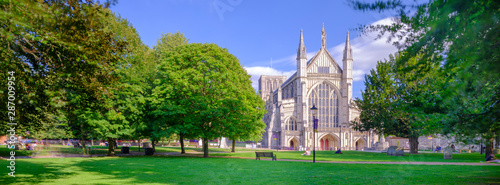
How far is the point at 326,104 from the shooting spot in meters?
75.1

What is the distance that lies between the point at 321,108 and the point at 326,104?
1.43 meters

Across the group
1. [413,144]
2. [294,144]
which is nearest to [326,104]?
[294,144]

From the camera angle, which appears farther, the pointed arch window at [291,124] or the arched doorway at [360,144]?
the pointed arch window at [291,124]

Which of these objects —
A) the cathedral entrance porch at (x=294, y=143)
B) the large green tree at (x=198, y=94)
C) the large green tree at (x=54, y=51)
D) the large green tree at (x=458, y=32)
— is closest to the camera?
the large green tree at (x=458, y=32)

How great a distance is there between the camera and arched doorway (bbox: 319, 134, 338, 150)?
72.7m

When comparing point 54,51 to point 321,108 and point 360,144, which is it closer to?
point 321,108

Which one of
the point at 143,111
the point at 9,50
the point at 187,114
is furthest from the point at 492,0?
the point at 143,111

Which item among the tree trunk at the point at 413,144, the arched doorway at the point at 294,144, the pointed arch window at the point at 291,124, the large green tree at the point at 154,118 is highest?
the large green tree at the point at 154,118

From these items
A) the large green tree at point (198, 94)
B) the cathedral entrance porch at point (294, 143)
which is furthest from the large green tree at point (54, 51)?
the cathedral entrance porch at point (294, 143)

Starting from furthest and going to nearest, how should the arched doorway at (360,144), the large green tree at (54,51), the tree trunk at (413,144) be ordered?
the arched doorway at (360,144) → the tree trunk at (413,144) → the large green tree at (54,51)

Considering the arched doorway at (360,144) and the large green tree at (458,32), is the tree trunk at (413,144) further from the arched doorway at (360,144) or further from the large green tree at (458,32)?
the large green tree at (458,32)

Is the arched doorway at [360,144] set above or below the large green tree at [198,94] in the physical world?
below

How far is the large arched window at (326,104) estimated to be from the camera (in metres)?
74.6

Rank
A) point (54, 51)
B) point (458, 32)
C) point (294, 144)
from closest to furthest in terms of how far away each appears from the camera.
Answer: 1. point (458, 32)
2. point (54, 51)
3. point (294, 144)
